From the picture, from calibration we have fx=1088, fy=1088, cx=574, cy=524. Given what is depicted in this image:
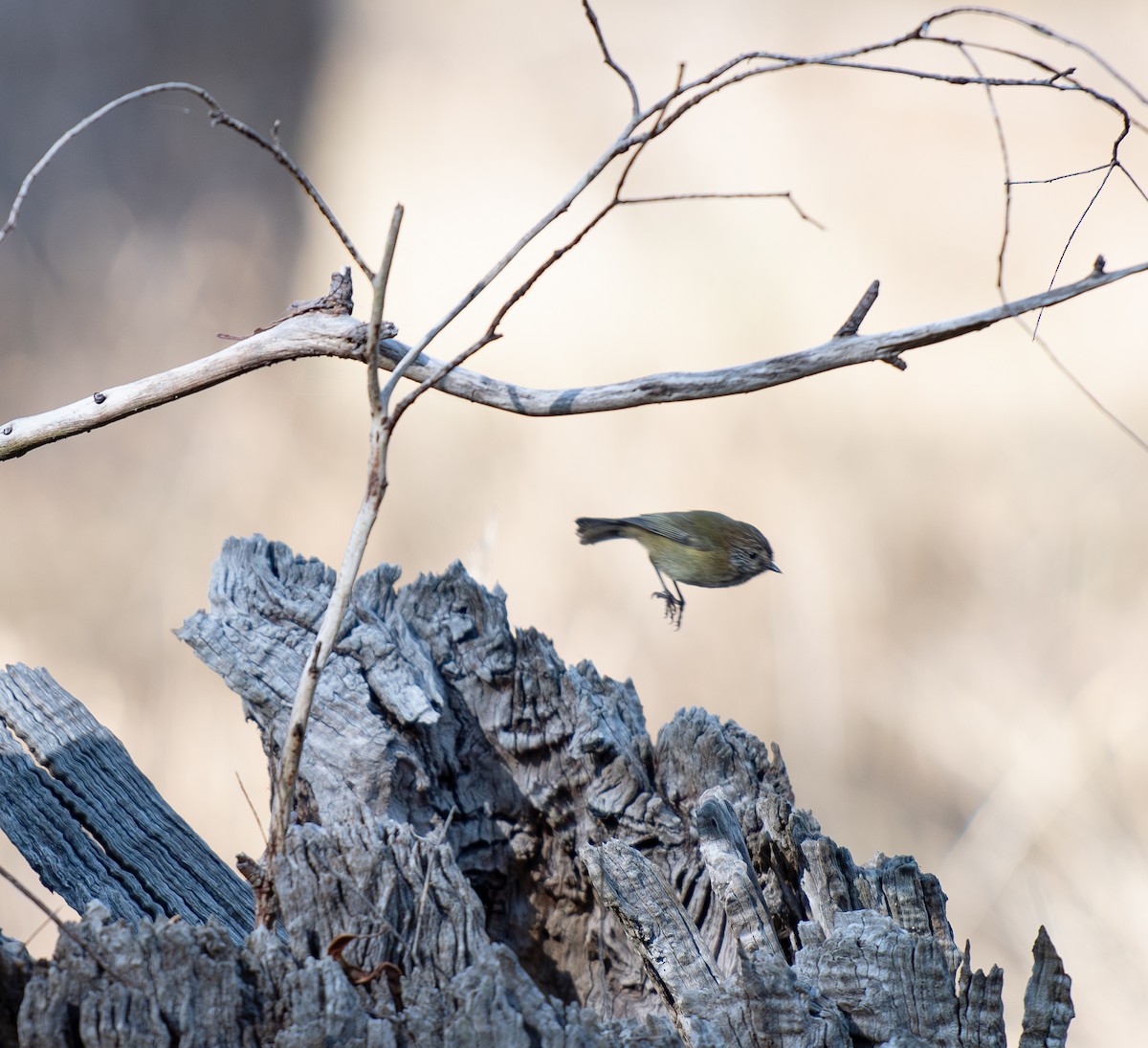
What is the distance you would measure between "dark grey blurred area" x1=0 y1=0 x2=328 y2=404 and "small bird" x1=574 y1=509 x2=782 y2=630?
8.50ft

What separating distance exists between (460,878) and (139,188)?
3.50 m

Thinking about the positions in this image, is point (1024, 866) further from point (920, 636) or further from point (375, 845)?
point (375, 845)

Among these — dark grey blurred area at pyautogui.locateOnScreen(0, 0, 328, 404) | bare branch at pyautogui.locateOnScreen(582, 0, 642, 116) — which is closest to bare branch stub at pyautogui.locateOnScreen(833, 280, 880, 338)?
bare branch at pyautogui.locateOnScreen(582, 0, 642, 116)

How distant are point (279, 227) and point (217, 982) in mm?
3413

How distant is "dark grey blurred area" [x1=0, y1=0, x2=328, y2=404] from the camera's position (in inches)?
143

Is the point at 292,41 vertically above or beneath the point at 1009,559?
above

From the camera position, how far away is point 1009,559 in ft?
9.73

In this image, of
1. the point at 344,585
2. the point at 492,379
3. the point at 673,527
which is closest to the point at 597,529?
the point at 673,527

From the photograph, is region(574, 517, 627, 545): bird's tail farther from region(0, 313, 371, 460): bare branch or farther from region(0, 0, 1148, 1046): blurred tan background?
region(0, 0, 1148, 1046): blurred tan background

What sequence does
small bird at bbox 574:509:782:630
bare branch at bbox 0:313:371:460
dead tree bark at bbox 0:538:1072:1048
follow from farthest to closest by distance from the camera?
small bird at bbox 574:509:782:630, bare branch at bbox 0:313:371:460, dead tree bark at bbox 0:538:1072:1048

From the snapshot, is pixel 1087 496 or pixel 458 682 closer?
pixel 458 682

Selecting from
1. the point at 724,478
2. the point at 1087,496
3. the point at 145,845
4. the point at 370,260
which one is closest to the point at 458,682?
the point at 145,845

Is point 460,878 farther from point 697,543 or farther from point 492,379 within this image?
point 697,543

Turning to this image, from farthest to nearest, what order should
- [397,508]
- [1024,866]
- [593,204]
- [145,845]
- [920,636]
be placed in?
[397,508] → [593,204] → [920,636] → [1024,866] → [145,845]
